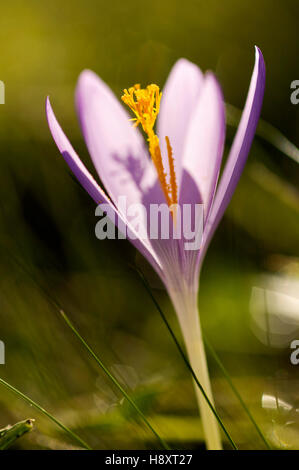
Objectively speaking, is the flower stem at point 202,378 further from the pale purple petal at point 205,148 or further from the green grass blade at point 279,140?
the green grass blade at point 279,140

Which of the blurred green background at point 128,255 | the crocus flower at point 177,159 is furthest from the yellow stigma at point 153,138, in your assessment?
the blurred green background at point 128,255

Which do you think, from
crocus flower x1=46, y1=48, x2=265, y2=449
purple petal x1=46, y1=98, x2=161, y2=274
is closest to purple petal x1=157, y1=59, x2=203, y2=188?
crocus flower x1=46, y1=48, x2=265, y2=449

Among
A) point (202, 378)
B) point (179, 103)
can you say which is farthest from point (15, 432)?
point (179, 103)

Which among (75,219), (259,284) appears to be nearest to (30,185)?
(75,219)

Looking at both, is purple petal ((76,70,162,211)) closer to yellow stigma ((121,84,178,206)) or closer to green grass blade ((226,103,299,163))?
yellow stigma ((121,84,178,206))

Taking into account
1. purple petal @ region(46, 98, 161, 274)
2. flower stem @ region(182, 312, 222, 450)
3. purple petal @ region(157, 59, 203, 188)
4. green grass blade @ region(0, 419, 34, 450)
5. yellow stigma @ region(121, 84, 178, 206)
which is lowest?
green grass blade @ region(0, 419, 34, 450)

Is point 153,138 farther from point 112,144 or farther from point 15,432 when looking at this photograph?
point 15,432
